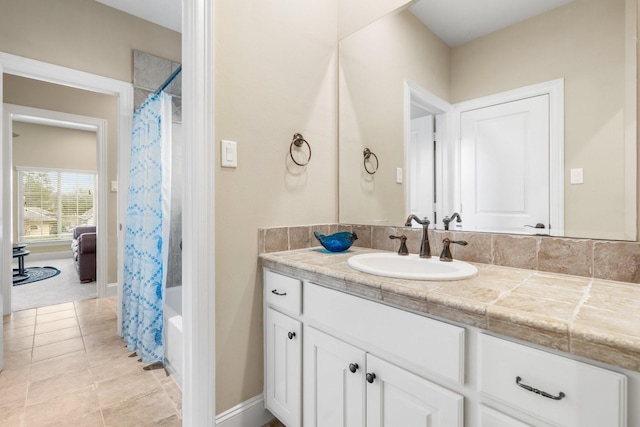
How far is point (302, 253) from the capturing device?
1.54 metres

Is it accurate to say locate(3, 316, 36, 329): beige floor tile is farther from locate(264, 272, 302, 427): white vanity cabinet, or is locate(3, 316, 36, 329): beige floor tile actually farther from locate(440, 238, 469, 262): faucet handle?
locate(440, 238, 469, 262): faucet handle

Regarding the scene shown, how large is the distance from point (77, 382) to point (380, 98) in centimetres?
249

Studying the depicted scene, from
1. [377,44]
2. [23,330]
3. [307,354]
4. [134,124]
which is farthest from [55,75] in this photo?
[307,354]

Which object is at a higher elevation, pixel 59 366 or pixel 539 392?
pixel 539 392

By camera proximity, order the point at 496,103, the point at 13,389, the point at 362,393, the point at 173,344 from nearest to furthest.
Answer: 1. the point at 362,393
2. the point at 496,103
3. the point at 13,389
4. the point at 173,344

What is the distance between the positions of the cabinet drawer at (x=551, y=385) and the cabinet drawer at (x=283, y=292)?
73cm

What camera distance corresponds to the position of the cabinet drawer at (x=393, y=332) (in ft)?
2.60

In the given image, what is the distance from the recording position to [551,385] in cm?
64

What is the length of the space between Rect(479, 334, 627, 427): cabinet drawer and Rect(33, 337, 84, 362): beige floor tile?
281 centimetres

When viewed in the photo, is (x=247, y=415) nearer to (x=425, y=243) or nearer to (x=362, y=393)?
(x=362, y=393)

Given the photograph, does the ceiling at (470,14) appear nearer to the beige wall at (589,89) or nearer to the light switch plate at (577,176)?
the beige wall at (589,89)

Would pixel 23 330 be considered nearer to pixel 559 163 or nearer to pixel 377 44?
pixel 377 44

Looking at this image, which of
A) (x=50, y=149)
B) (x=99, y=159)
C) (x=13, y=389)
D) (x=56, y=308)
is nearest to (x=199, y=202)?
(x=13, y=389)

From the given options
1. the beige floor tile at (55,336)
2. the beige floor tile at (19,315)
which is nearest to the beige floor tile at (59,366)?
the beige floor tile at (55,336)
